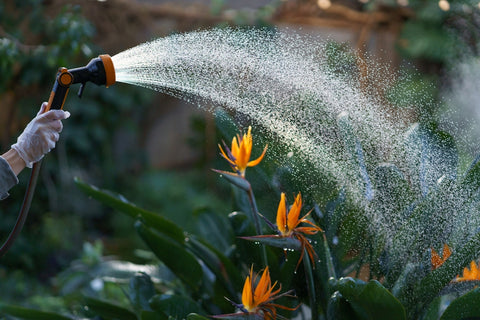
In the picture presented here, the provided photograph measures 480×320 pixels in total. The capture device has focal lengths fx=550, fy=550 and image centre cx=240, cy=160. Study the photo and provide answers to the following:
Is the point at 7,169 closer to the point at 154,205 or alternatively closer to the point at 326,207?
the point at 326,207

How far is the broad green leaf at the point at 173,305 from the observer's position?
1.51 metres

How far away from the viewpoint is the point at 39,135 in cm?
120

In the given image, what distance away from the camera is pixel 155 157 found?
474 cm

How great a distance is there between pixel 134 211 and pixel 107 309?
12.7 inches

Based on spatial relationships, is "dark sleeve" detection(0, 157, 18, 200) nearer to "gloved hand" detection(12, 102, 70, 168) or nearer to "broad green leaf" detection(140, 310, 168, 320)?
"gloved hand" detection(12, 102, 70, 168)

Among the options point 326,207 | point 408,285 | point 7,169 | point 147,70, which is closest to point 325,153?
point 326,207

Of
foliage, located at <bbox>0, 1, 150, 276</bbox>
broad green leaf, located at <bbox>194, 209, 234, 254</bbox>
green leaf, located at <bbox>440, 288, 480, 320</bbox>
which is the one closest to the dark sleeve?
broad green leaf, located at <bbox>194, 209, 234, 254</bbox>

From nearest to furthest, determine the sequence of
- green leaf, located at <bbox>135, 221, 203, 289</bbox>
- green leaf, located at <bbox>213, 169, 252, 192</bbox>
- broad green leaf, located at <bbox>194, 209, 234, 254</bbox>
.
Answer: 1. green leaf, located at <bbox>213, 169, 252, 192</bbox>
2. green leaf, located at <bbox>135, 221, 203, 289</bbox>
3. broad green leaf, located at <bbox>194, 209, 234, 254</bbox>

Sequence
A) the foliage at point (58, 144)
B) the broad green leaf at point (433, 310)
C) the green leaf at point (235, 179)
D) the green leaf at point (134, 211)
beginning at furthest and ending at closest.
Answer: the foliage at point (58, 144)
the green leaf at point (134, 211)
the broad green leaf at point (433, 310)
the green leaf at point (235, 179)

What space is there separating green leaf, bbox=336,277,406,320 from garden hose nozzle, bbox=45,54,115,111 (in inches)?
27.7

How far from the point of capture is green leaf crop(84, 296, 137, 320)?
1.72 meters

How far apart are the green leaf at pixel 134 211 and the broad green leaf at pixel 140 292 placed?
0.16 m

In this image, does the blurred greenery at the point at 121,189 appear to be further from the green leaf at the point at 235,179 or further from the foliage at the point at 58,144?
the green leaf at the point at 235,179

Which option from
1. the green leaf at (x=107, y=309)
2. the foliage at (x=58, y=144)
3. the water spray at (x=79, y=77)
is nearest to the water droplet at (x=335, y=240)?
the green leaf at (x=107, y=309)
